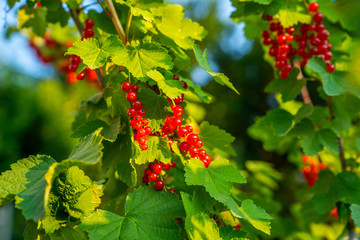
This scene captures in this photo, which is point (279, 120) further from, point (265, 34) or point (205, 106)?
point (205, 106)

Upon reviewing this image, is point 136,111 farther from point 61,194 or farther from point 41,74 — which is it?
point 41,74

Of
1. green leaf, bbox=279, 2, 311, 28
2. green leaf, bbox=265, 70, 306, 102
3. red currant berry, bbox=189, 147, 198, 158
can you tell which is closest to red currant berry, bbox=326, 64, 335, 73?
green leaf, bbox=265, 70, 306, 102

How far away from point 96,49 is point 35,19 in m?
0.82

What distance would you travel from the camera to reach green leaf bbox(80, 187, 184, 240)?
2.54ft

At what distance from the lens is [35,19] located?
1.53m

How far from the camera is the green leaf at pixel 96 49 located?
34.7 inches

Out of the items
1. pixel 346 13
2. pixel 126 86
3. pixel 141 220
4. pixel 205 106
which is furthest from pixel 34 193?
pixel 205 106

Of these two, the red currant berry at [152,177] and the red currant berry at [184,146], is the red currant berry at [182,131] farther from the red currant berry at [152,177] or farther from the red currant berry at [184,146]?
the red currant berry at [152,177]

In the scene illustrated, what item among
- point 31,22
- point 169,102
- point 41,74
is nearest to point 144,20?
point 169,102

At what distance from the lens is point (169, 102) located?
96cm

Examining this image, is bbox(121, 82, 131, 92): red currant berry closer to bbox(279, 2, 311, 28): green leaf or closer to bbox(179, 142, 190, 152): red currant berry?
bbox(179, 142, 190, 152): red currant berry

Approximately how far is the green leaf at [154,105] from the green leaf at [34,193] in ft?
1.02

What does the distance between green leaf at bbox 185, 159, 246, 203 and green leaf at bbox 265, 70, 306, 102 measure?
686mm

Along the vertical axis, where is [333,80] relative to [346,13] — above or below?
below
